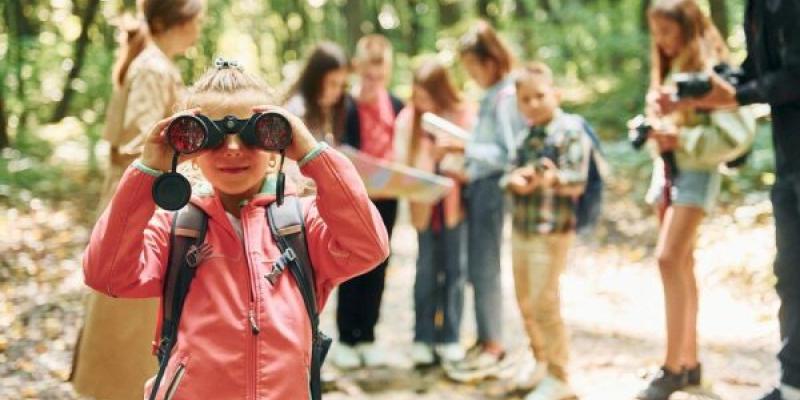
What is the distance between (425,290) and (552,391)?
4.23ft

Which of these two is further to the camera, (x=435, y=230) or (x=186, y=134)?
(x=435, y=230)

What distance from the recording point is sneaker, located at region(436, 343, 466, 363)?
19.1 ft

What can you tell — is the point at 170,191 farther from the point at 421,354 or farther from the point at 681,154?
the point at 421,354

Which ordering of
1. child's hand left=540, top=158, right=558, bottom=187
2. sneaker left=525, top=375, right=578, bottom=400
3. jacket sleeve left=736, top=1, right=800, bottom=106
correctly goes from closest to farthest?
→ 1. jacket sleeve left=736, top=1, right=800, bottom=106
2. child's hand left=540, top=158, right=558, bottom=187
3. sneaker left=525, top=375, right=578, bottom=400

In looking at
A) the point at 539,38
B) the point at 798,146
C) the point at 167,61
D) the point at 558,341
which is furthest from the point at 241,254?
the point at 539,38

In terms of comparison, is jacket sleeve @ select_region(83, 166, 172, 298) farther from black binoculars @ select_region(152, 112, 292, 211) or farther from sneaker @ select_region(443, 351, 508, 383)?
sneaker @ select_region(443, 351, 508, 383)

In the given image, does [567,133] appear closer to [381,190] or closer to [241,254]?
[381,190]

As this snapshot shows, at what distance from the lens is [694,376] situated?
4.83m

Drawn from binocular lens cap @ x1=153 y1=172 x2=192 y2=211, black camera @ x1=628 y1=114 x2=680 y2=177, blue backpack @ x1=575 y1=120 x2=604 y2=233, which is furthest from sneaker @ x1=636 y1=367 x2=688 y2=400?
binocular lens cap @ x1=153 y1=172 x2=192 y2=211

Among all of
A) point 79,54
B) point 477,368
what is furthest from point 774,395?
point 79,54

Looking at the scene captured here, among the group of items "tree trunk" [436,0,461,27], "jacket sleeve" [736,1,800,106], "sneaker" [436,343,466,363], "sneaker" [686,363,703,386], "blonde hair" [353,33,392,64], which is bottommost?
"sneaker" [436,343,466,363]

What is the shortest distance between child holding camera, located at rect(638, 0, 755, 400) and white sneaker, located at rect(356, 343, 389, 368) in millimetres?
1791

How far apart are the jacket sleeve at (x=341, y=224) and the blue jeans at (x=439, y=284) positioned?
3.44 metres

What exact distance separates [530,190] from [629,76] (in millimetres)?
→ 11224
